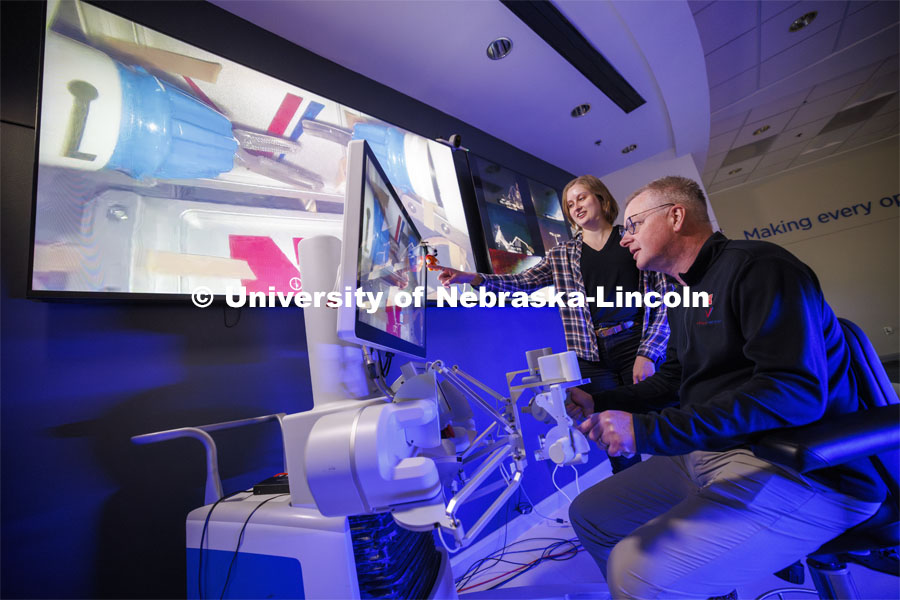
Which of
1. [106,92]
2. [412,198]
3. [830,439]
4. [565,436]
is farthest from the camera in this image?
[412,198]

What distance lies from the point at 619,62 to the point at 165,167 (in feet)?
9.07

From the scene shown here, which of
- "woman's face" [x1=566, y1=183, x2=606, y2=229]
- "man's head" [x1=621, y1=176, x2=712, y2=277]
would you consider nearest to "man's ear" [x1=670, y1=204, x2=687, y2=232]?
Result: "man's head" [x1=621, y1=176, x2=712, y2=277]

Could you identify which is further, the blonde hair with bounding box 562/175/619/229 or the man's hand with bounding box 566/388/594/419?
the blonde hair with bounding box 562/175/619/229

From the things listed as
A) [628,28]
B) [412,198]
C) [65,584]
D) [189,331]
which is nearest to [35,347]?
[189,331]

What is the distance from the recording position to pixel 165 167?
1.37 metres

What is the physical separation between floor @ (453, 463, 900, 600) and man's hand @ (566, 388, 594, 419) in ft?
2.48

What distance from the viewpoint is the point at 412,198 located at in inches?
84.5

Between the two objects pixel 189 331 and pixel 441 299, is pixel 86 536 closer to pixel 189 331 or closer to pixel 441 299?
pixel 189 331

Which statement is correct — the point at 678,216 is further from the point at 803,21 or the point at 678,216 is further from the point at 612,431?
the point at 803,21

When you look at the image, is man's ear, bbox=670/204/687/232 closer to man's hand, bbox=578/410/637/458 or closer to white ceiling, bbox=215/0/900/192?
man's hand, bbox=578/410/637/458

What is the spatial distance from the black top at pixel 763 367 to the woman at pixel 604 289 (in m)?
0.77

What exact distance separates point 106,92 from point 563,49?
90.6 inches

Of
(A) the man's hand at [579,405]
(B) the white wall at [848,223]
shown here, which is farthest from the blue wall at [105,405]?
(B) the white wall at [848,223]

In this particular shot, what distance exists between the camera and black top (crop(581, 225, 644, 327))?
5.83 ft
